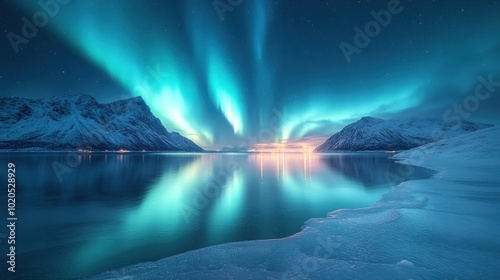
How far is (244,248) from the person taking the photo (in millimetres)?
8148

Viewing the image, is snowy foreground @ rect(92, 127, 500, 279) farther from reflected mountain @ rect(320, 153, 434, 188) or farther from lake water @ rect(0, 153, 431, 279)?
reflected mountain @ rect(320, 153, 434, 188)

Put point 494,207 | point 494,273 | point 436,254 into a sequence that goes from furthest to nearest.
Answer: point 494,207 → point 436,254 → point 494,273

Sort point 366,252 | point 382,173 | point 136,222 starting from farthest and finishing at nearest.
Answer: point 382,173
point 136,222
point 366,252

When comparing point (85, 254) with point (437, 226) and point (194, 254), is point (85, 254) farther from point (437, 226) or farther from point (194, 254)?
point (437, 226)

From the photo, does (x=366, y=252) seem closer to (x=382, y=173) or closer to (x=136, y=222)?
(x=136, y=222)

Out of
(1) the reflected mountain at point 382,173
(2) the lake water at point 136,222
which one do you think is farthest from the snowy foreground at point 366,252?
(1) the reflected mountain at point 382,173

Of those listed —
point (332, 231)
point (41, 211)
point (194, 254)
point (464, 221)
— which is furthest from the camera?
point (41, 211)

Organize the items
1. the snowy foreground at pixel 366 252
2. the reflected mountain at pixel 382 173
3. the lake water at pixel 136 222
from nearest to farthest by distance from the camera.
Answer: the snowy foreground at pixel 366 252, the lake water at pixel 136 222, the reflected mountain at pixel 382 173

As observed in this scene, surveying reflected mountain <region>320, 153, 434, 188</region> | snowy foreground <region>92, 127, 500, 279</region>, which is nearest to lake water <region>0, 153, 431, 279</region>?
snowy foreground <region>92, 127, 500, 279</region>

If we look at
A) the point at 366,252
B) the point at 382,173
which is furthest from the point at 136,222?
the point at 382,173

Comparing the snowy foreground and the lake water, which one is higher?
the snowy foreground

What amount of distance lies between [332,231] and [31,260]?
11208 millimetres

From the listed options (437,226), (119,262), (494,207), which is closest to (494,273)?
(437,226)

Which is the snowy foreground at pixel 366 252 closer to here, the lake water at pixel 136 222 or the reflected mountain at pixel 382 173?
the lake water at pixel 136 222
